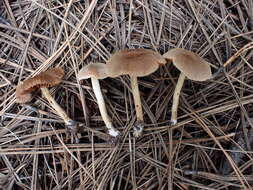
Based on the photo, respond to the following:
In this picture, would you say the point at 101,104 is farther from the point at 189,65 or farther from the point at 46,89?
the point at 189,65

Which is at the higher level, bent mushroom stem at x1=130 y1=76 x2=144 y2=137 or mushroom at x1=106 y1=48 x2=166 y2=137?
mushroom at x1=106 y1=48 x2=166 y2=137

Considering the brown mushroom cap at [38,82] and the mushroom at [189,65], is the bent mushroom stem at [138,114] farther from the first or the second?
the brown mushroom cap at [38,82]

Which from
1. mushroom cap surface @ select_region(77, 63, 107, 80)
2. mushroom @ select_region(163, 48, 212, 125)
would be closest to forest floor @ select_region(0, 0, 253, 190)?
mushroom cap surface @ select_region(77, 63, 107, 80)

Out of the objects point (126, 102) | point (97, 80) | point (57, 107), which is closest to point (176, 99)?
point (126, 102)

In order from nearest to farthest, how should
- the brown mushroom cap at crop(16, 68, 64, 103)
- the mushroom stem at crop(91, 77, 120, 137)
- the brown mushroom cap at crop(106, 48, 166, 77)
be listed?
the brown mushroom cap at crop(106, 48, 166, 77) → the brown mushroom cap at crop(16, 68, 64, 103) → the mushroom stem at crop(91, 77, 120, 137)

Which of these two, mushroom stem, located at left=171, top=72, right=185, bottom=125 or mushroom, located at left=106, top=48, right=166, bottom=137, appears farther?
mushroom stem, located at left=171, top=72, right=185, bottom=125

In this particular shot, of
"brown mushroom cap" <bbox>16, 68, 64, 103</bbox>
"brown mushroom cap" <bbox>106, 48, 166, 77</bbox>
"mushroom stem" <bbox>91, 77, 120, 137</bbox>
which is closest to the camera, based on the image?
"brown mushroom cap" <bbox>106, 48, 166, 77</bbox>

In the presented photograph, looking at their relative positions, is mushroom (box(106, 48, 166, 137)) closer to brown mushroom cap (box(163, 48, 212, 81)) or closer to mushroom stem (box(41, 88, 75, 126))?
brown mushroom cap (box(163, 48, 212, 81))

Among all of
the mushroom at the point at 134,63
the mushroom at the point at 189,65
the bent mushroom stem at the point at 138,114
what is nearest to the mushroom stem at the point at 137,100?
the bent mushroom stem at the point at 138,114
